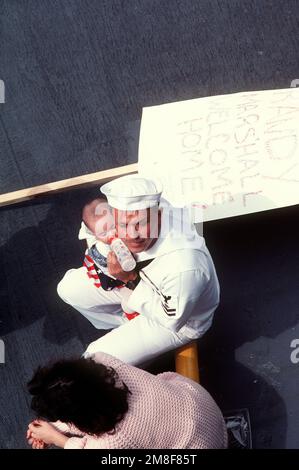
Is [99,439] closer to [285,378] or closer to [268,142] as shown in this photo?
[285,378]

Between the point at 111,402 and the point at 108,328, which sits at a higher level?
the point at 111,402

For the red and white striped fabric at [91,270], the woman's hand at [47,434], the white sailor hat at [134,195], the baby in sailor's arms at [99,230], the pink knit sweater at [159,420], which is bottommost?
the woman's hand at [47,434]

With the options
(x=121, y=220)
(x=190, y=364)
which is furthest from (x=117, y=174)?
(x=190, y=364)

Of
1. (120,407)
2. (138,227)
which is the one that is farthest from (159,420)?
(138,227)

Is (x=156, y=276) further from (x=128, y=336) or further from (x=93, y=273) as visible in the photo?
(x=93, y=273)

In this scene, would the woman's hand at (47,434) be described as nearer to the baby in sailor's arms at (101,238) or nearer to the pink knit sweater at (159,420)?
the pink knit sweater at (159,420)

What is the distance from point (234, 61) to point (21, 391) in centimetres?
223

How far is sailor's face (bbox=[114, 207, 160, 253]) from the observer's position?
2.13 m

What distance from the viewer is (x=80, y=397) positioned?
1.84m

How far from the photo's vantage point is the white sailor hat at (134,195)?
2.11 meters

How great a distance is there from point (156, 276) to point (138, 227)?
194mm

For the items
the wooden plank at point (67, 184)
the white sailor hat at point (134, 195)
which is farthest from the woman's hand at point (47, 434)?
the wooden plank at point (67, 184)

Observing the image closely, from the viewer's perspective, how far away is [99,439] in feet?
6.28

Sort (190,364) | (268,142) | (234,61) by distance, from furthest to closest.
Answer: (234,61) < (268,142) < (190,364)
